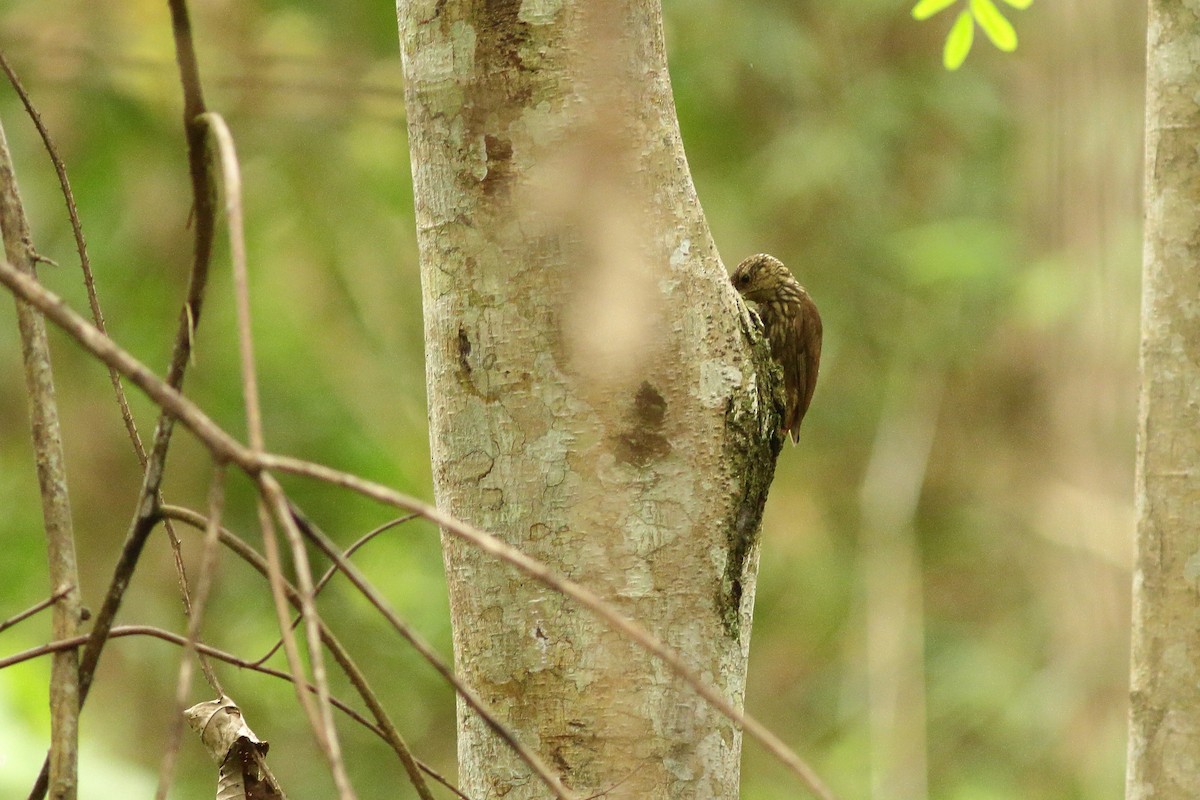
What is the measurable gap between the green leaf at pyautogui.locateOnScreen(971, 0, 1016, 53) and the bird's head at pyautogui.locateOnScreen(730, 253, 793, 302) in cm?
43

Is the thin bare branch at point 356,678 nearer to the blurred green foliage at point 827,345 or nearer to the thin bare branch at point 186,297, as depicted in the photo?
the thin bare branch at point 186,297

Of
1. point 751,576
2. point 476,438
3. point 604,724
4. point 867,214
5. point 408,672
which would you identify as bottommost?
point 408,672

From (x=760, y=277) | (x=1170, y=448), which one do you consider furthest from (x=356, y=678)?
(x=760, y=277)

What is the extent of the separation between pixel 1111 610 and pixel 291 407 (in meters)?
3.37

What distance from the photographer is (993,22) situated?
5.93 ft

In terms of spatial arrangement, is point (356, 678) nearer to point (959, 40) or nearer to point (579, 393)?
point (579, 393)

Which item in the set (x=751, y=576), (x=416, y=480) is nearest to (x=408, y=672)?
(x=416, y=480)

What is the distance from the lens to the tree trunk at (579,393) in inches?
42.3

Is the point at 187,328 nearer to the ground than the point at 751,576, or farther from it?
farther from it

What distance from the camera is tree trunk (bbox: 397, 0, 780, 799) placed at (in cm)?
108

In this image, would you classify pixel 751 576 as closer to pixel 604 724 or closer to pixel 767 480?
pixel 767 480

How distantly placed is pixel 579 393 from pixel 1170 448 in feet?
2.52

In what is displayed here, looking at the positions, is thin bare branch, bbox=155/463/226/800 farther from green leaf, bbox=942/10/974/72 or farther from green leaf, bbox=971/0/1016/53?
green leaf, bbox=942/10/974/72

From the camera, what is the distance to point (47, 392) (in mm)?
869
